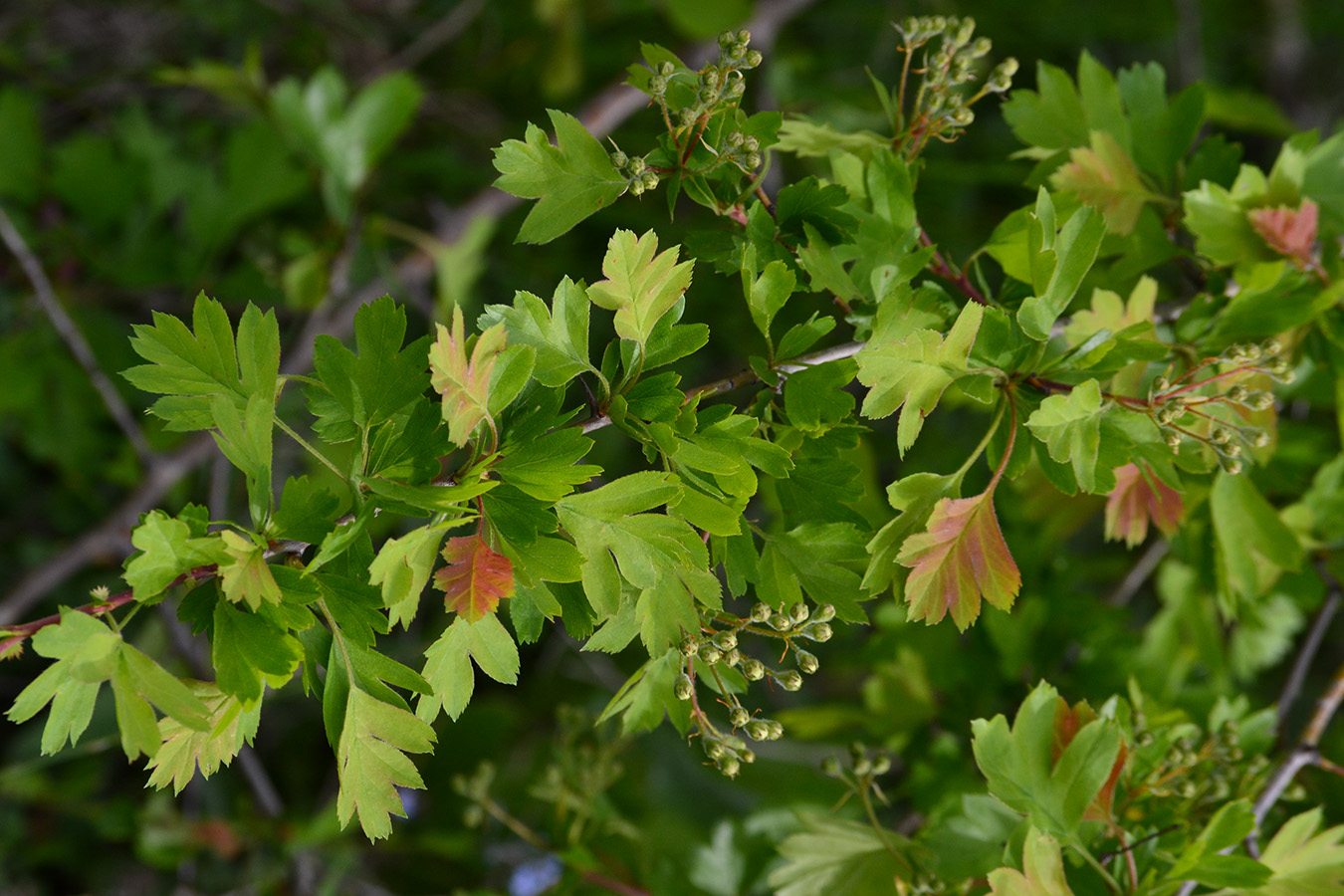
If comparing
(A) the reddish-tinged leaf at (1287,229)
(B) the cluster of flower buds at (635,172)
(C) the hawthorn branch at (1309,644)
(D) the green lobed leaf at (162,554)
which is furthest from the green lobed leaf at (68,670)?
(C) the hawthorn branch at (1309,644)

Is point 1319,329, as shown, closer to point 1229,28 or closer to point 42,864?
→ point 1229,28

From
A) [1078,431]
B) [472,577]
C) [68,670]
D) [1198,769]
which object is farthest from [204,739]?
[1198,769]

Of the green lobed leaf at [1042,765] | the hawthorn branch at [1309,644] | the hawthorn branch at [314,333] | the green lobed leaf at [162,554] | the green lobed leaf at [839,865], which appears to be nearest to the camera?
the green lobed leaf at [162,554]

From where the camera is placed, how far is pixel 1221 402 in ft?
2.27

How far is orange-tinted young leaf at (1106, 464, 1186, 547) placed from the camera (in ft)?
2.57

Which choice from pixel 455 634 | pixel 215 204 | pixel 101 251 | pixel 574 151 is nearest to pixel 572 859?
pixel 455 634

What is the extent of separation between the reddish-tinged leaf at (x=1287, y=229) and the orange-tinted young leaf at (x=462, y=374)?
0.64 m

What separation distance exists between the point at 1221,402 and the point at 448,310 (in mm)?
1282

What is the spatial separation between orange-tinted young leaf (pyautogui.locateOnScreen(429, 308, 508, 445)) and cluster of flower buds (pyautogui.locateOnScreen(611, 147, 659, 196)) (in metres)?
0.14

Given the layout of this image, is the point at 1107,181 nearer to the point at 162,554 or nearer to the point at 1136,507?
the point at 1136,507

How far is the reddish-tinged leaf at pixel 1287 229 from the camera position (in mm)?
771

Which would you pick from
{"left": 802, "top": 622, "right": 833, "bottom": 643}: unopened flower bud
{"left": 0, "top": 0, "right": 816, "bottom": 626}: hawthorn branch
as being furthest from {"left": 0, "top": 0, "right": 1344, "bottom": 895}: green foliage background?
{"left": 802, "top": 622, "right": 833, "bottom": 643}: unopened flower bud

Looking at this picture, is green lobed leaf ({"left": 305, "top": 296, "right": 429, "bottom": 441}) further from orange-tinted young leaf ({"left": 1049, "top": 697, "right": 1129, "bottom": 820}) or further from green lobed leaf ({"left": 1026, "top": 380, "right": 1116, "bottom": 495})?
orange-tinted young leaf ({"left": 1049, "top": 697, "right": 1129, "bottom": 820})

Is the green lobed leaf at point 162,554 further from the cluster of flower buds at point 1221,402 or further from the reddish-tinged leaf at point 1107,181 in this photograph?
the reddish-tinged leaf at point 1107,181
